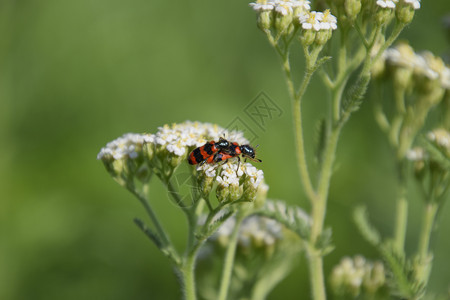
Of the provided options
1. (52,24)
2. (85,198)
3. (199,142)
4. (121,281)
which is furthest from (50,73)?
(199,142)

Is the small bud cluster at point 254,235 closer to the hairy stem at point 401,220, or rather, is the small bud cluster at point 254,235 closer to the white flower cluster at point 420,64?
the hairy stem at point 401,220

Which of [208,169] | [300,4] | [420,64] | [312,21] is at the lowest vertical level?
[420,64]

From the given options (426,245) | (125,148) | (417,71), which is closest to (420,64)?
(417,71)

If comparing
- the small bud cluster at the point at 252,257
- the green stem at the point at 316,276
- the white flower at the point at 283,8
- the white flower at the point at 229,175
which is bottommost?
the green stem at the point at 316,276

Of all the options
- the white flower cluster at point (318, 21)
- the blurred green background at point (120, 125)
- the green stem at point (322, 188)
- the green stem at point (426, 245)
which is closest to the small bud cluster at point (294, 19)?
the white flower cluster at point (318, 21)

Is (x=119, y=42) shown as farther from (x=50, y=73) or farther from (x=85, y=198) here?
(x=85, y=198)

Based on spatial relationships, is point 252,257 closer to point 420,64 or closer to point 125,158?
point 125,158

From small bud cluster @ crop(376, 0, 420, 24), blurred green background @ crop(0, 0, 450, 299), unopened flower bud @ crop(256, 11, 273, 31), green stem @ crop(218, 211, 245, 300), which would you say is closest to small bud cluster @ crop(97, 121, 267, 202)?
green stem @ crop(218, 211, 245, 300)
